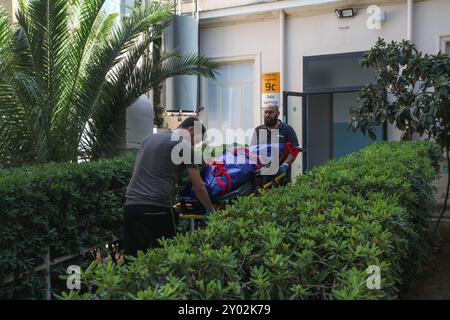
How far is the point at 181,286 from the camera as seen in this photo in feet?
6.19

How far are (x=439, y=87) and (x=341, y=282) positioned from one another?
202 inches

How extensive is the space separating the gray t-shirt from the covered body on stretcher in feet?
1.57

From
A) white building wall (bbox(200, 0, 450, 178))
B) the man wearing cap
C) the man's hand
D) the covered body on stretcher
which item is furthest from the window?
the covered body on stretcher

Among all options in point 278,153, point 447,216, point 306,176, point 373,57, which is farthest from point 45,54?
point 447,216

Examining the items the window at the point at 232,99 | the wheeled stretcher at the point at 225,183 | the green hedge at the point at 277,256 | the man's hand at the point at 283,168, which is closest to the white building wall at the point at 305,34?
the window at the point at 232,99

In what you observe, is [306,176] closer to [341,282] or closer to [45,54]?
[341,282]

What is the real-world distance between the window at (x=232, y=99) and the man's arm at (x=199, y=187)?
801cm

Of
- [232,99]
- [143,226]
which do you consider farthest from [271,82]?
[143,226]

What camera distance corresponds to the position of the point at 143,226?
171 inches

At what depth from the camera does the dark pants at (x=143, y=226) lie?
4332 mm

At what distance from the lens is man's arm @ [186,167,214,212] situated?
14.3 feet

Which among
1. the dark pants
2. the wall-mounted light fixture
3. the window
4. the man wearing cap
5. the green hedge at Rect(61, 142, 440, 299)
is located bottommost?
the dark pants

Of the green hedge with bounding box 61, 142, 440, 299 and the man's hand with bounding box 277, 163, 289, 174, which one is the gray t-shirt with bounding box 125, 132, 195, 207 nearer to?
the green hedge with bounding box 61, 142, 440, 299

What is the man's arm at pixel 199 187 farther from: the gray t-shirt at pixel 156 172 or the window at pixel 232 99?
the window at pixel 232 99
